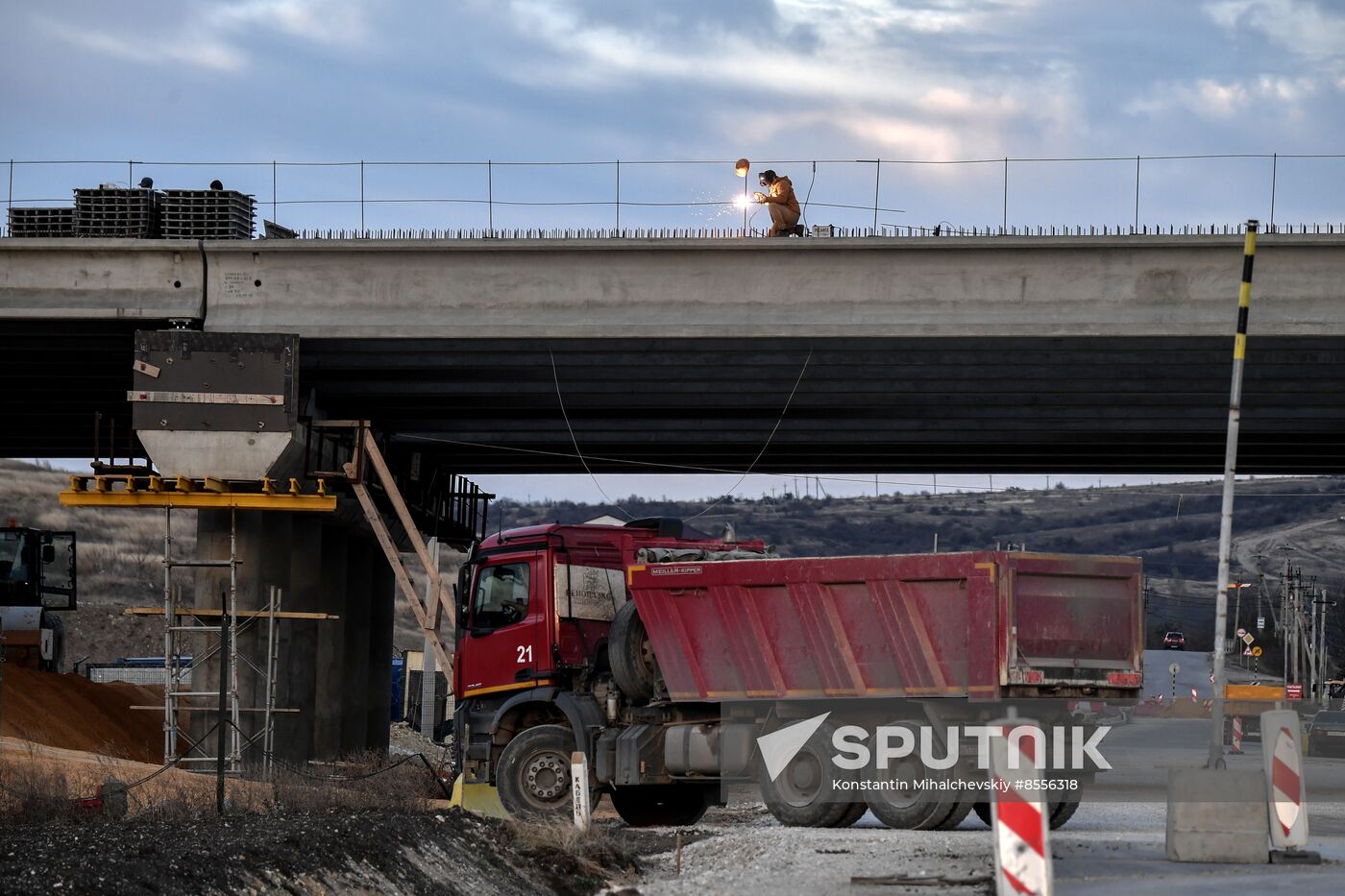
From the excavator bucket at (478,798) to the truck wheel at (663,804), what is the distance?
5.16 ft

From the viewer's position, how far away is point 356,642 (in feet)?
131

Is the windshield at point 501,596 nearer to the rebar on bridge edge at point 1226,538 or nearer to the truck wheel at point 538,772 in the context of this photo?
the truck wheel at point 538,772

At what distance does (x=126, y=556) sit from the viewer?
389 ft

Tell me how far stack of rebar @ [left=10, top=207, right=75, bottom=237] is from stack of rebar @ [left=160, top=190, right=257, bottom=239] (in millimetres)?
1528

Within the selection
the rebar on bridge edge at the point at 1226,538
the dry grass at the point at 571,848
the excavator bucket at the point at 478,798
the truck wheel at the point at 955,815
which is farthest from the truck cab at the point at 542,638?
the rebar on bridge edge at the point at 1226,538

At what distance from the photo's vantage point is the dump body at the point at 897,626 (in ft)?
58.0

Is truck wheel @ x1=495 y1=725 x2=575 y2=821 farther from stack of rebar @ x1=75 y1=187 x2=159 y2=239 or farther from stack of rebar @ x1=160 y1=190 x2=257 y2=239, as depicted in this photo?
stack of rebar @ x1=75 y1=187 x2=159 y2=239

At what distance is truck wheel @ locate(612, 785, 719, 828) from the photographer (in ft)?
72.1

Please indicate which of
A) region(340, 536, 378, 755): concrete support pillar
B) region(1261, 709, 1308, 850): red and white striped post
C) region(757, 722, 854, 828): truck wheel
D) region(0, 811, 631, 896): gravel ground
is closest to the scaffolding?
region(340, 536, 378, 755): concrete support pillar

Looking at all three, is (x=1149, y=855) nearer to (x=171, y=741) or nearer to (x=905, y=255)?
(x=905, y=255)

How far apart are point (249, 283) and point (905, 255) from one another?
1063 cm

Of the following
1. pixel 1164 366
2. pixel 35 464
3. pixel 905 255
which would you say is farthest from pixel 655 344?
pixel 35 464

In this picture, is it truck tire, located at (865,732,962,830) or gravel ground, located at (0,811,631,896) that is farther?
truck tire, located at (865,732,962,830)

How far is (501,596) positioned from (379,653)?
69.6 feet
